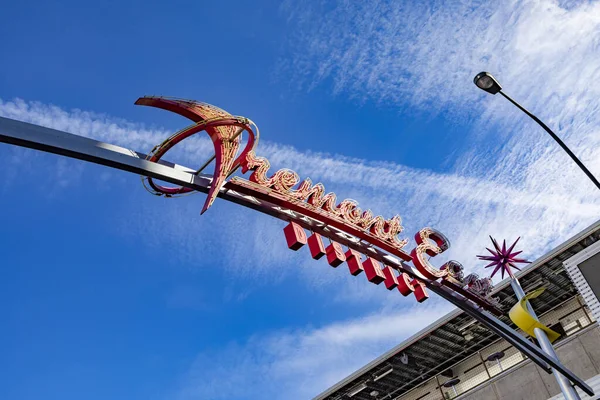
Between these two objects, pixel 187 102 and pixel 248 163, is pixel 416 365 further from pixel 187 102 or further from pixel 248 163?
pixel 187 102

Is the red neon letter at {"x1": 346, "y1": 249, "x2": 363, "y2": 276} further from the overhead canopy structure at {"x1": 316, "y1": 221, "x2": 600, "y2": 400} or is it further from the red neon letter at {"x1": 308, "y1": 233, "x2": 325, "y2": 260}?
the overhead canopy structure at {"x1": 316, "y1": 221, "x2": 600, "y2": 400}

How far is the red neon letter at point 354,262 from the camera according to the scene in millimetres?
17438

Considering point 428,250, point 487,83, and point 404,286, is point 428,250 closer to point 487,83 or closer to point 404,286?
point 404,286

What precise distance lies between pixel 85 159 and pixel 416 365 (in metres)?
23.0

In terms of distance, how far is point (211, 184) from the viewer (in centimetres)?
1476

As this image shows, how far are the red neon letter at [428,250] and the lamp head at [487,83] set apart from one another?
840cm

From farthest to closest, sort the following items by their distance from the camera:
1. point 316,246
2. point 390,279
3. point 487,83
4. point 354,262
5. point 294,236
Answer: point 390,279
point 354,262
point 316,246
point 294,236
point 487,83

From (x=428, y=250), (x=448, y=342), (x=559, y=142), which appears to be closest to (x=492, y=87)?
(x=559, y=142)

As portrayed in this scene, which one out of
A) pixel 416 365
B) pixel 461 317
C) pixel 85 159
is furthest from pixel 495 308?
pixel 85 159

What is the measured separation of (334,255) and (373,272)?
1.68 metres

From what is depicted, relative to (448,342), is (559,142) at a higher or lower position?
lower

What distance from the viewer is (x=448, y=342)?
93.9 feet

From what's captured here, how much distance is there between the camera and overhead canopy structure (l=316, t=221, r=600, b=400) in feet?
82.1

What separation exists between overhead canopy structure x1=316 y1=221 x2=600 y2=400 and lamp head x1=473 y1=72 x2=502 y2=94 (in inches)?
532
